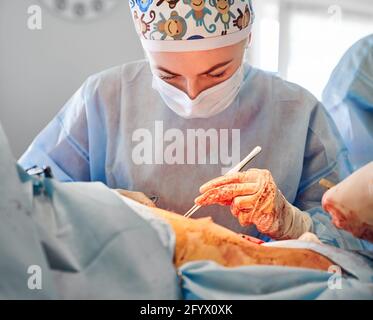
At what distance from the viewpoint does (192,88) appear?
1.31 m

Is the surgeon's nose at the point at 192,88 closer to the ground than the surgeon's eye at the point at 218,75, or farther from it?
closer to the ground

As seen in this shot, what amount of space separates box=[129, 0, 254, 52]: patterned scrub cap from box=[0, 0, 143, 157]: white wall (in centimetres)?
5

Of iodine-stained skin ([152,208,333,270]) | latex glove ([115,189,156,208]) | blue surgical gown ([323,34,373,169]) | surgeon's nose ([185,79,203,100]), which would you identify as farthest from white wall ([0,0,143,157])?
blue surgical gown ([323,34,373,169])

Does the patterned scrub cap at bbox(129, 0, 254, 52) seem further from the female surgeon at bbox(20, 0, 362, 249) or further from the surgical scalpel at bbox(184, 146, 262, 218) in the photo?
the surgical scalpel at bbox(184, 146, 262, 218)

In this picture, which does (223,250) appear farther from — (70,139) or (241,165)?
(70,139)

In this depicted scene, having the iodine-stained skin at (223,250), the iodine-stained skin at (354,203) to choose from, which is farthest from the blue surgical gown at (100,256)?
the iodine-stained skin at (354,203)

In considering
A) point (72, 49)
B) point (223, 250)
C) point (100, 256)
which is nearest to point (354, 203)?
point (223, 250)

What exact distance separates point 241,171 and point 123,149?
Answer: 26 centimetres

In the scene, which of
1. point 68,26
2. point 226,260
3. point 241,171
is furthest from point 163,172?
point 68,26

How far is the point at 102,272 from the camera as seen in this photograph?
1.08 m

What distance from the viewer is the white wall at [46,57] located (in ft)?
4.23

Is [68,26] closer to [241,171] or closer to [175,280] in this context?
[241,171]

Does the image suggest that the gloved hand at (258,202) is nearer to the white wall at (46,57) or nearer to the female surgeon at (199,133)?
the female surgeon at (199,133)

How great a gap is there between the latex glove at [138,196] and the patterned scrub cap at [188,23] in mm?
309
